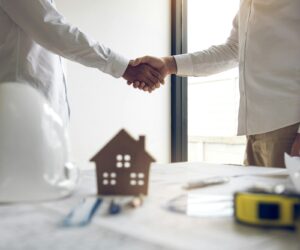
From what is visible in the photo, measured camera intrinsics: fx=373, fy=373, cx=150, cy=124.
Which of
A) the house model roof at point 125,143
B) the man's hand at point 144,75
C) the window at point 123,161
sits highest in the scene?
the man's hand at point 144,75

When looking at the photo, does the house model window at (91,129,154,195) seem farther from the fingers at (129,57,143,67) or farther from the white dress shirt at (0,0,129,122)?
the fingers at (129,57,143,67)

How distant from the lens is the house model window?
0.59 metres

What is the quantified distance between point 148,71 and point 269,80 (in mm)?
572

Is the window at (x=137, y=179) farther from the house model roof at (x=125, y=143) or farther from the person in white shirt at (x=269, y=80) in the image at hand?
the person in white shirt at (x=269, y=80)

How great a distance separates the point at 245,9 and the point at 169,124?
1.23 metres

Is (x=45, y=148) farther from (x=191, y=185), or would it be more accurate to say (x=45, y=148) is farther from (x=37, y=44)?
(x=37, y=44)

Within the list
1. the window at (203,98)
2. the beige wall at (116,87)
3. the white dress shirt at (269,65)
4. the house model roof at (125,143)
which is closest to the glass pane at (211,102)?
the window at (203,98)

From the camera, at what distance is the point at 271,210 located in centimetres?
39

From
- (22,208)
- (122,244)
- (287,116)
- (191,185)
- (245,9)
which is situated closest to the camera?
(122,244)

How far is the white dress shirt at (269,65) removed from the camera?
1.18 m

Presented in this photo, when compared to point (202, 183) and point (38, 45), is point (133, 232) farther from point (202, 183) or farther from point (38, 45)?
point (38, 45)

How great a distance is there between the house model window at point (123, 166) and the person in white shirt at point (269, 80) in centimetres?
69

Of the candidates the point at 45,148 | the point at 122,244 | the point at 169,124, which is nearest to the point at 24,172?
the point at 45,148

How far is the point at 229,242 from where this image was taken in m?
0.36
